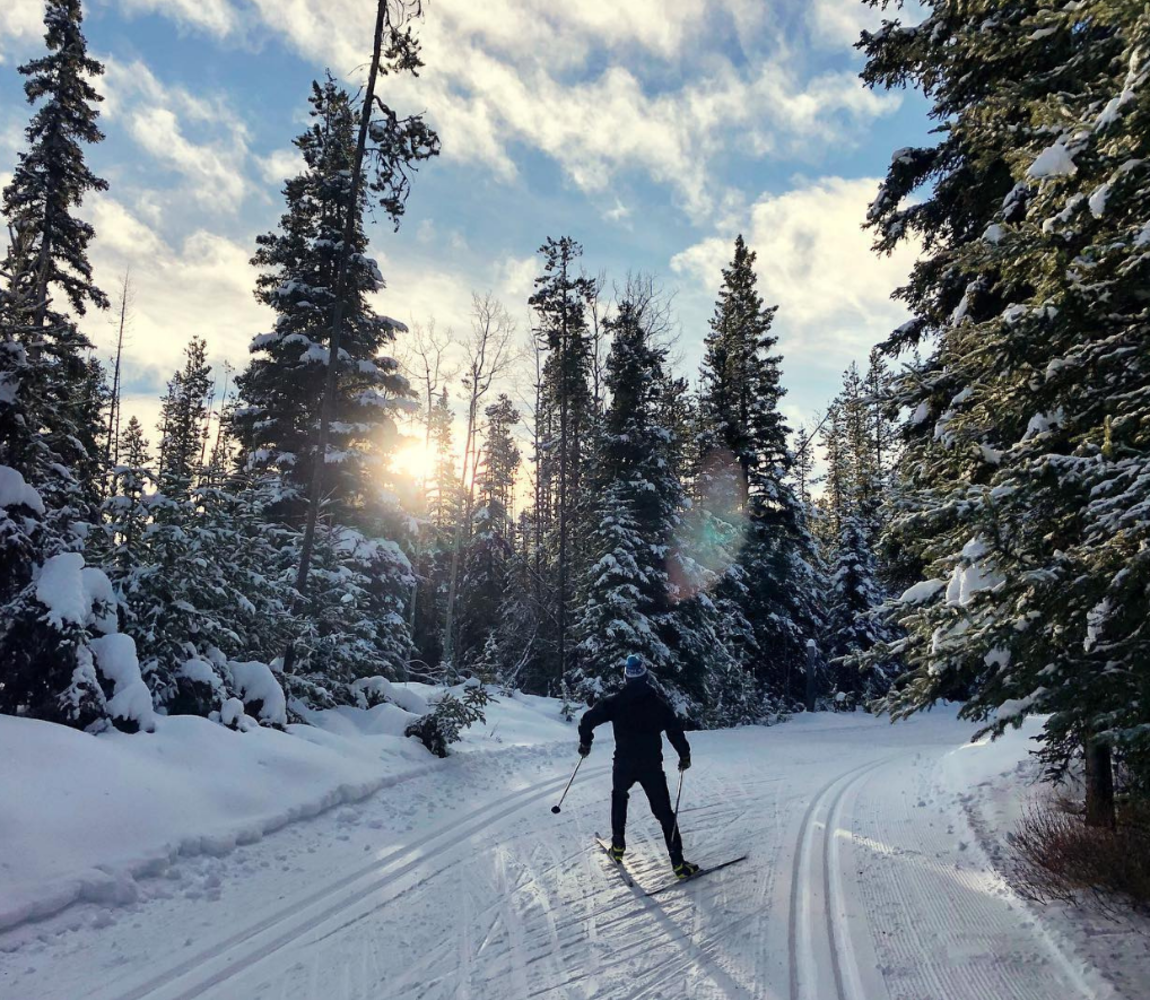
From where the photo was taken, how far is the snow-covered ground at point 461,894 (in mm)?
4547

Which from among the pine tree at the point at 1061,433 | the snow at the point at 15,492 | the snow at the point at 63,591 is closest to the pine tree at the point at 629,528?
the pine tree at the point at 1061,433

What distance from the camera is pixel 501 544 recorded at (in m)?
37.4

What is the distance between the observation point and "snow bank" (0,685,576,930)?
17.7ft

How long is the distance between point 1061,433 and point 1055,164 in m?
2.10

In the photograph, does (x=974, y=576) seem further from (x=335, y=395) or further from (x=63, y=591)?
(x=335, y=395)

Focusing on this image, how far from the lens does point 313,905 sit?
5707 mm

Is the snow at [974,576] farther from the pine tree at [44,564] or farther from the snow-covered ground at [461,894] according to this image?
the pine tree at [44,564]

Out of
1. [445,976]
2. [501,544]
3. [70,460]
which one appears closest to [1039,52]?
[445,976]

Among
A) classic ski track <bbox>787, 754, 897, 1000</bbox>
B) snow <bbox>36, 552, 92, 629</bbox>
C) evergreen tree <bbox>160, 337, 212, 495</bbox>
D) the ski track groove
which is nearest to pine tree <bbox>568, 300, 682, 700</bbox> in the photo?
classic ski track <bbox>787, 754, 897, 1000</bbox>

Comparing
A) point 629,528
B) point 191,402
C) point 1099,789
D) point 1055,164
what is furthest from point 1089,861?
point 191,402

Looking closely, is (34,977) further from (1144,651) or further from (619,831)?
(1144,651)

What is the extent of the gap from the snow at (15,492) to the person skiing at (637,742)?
21.4 feet

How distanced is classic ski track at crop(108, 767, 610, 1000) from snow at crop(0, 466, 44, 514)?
5240mm

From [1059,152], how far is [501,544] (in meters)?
33.6
